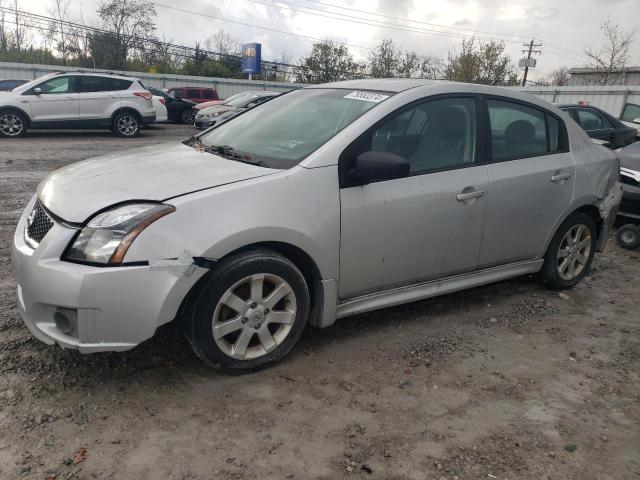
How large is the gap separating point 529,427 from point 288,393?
48.7 inches

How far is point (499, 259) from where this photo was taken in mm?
4008

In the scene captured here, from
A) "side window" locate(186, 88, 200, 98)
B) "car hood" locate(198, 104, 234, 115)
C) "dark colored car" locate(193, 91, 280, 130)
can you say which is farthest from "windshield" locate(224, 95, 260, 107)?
"side window" locate(186, 88, 200, 98)

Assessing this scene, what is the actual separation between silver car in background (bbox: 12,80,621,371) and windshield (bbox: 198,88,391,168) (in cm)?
2

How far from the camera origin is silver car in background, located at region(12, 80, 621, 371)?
2609mm

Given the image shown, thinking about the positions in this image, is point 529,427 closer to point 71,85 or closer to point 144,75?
point 71,85

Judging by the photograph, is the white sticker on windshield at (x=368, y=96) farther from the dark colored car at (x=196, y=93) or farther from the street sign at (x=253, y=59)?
the street sign at (x=253, y=59)

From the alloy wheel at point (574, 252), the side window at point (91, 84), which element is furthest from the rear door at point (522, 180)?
the side window at point (91, 84)

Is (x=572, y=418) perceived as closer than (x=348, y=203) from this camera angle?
Yes

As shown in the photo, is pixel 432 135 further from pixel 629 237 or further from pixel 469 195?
pixel 629 237

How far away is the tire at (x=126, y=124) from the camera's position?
591 inches

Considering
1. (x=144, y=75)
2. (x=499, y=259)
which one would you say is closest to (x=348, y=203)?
(x=499, y=259)

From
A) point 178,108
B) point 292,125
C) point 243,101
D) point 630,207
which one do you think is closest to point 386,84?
point 292,125

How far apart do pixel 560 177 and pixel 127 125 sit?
1359cm

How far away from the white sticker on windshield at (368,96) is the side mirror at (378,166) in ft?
1.74
